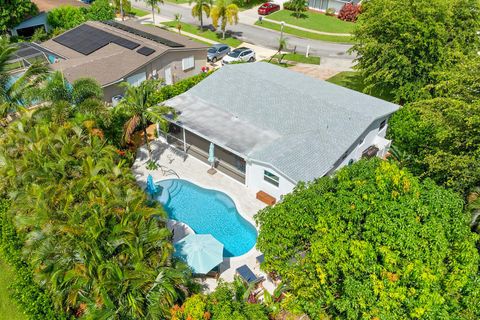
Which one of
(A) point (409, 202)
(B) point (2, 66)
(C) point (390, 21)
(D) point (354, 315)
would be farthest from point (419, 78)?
(B) point (2, 66)

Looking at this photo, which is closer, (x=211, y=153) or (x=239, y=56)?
(x=211, y=153)

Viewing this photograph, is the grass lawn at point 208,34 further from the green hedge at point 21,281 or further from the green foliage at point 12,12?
the green hedge at point 21,281

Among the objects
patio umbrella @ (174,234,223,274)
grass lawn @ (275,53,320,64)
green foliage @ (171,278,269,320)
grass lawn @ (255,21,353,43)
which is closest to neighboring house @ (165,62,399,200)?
patio umbrella @ (174,234,223,274)

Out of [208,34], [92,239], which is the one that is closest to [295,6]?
[208,34]

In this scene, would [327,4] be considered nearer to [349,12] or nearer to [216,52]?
[349,12]

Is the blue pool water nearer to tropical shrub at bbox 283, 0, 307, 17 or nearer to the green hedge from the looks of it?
the green hedge

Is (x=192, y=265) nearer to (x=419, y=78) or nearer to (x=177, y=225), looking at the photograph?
(x=177, y=225)
